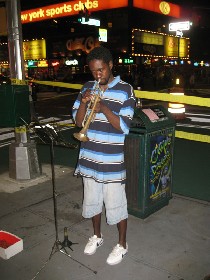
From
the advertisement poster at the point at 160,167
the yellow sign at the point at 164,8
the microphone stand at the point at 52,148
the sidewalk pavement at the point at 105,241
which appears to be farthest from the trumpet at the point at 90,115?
the yellow sign at the point at 164,8

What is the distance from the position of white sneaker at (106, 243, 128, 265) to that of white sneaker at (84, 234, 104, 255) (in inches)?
9.5

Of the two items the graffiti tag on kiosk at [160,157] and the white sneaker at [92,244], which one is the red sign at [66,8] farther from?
the white sneaker at [92,244]

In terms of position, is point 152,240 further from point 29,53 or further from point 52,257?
point 29,53

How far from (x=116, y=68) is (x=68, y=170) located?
29294 millimetres

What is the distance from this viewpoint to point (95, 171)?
3104 mm

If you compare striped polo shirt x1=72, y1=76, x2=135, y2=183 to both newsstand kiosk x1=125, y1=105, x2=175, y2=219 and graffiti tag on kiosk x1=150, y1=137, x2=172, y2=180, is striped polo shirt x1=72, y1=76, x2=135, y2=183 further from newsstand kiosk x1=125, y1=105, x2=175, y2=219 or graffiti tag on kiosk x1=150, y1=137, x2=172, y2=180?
graffiti tag on kiosk x1=150, y1=137, x2=172, y2=180

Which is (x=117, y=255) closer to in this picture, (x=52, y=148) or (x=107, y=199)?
(x=107, y=199)

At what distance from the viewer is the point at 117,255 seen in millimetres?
3297

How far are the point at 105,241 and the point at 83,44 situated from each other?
33.1 m

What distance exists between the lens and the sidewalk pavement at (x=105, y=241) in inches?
124

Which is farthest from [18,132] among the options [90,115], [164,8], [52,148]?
[164,8]

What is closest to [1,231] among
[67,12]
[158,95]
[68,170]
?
[68,170]

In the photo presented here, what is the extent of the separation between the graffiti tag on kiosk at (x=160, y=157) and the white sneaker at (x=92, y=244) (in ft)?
3.53

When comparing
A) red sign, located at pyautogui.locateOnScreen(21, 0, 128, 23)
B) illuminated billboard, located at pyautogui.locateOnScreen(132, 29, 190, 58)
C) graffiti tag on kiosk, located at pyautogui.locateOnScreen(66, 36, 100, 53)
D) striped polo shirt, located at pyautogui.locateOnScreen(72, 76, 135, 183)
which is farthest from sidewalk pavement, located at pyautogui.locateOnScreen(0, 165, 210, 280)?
red sign, located at pyautogui.locateOnScreen(21, 0, 128, 23)
